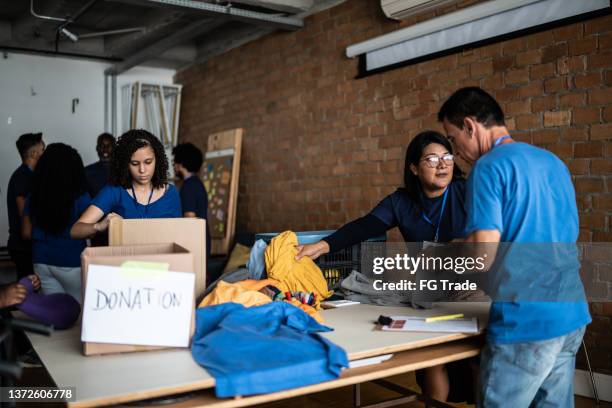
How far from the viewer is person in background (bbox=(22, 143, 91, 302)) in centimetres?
319

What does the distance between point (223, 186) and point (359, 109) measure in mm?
2178

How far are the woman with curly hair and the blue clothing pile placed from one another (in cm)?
112

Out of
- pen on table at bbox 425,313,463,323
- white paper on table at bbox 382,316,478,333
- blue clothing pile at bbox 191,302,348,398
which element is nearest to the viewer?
blue clothing pile at bbox 191,302,348,398

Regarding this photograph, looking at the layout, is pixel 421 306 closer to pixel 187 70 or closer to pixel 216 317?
pixel 216 317

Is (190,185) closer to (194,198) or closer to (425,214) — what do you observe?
(194,198)

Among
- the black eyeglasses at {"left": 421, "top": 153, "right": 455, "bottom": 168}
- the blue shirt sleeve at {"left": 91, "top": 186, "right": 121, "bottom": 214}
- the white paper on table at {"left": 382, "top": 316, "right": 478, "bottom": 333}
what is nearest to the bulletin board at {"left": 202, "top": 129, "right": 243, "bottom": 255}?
the blue shirt sleeve at {"left": 91, "top": 186, "right": 121, "bottom": 214}

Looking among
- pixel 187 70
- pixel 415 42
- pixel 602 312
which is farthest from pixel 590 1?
pixel 187 70

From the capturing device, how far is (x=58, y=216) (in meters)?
3.29

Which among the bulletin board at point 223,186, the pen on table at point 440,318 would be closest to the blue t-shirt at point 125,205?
the pen on table at point 440,318

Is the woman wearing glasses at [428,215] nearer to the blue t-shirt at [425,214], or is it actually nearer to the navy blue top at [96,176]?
the blue t-shirt at [425,214]

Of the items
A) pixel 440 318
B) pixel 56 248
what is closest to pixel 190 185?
pixel 56 248

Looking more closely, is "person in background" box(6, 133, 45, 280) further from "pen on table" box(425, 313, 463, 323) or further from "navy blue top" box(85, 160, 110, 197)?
"pen on table" box(425, 313, 463, 323)

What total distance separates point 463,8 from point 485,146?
244 centimetres

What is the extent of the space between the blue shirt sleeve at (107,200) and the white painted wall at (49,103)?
4591 mm
